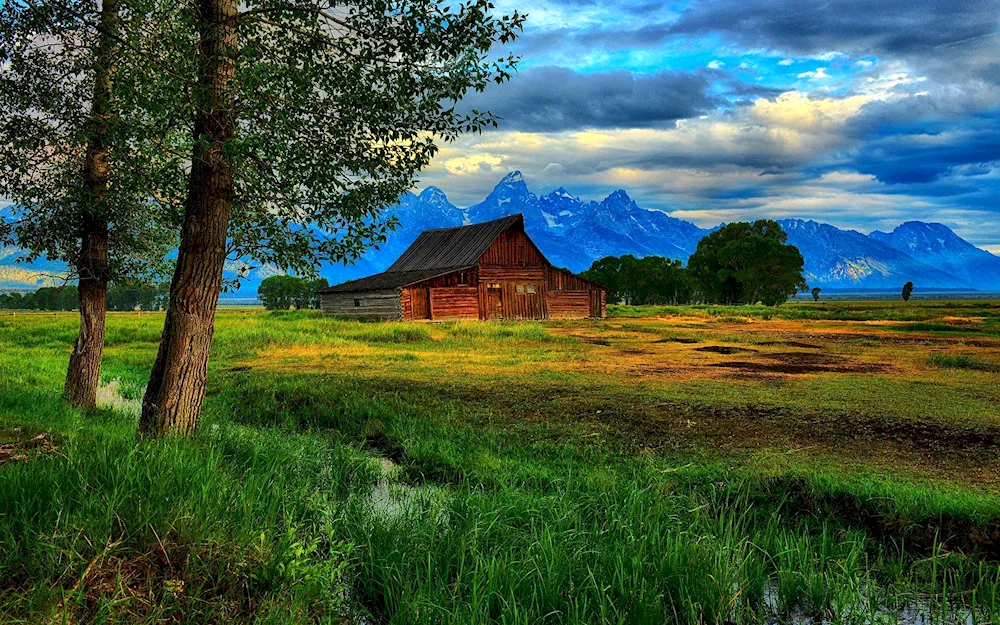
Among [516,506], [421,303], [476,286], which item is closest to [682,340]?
[476,286]

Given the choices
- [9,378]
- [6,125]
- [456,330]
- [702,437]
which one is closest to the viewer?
[702,437]

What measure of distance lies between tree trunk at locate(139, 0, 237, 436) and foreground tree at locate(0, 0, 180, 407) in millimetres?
2769

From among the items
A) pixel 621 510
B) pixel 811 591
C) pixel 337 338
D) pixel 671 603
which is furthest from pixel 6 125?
pixel 337 338

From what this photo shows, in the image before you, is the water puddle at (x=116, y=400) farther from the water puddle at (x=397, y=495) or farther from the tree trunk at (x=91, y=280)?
the water puddle at (x=397, y=495)

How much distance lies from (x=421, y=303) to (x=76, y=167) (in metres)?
34.8

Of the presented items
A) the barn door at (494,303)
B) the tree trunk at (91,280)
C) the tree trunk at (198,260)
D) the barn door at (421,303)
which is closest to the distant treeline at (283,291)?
the barn door at (494,303)

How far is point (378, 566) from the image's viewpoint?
5273 millimetres

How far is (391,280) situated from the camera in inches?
2013

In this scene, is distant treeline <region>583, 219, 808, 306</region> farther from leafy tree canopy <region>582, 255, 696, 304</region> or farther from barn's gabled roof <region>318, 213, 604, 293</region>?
barn's gabled roof <region>318, 213, 604, 293</region>

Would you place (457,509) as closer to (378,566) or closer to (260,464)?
(378,566)

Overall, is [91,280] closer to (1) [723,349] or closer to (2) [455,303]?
(1) [723,349]

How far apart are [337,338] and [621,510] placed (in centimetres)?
2711

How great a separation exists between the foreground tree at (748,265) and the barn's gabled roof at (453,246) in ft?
140

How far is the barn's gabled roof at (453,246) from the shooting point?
50469 millimetres
